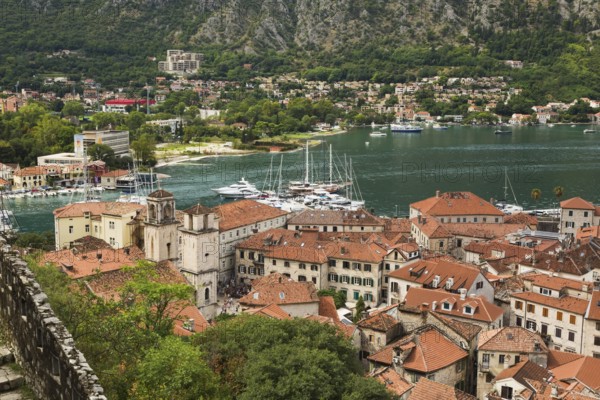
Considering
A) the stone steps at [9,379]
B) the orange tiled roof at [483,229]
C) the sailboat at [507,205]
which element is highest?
the stone steps at [9,379]

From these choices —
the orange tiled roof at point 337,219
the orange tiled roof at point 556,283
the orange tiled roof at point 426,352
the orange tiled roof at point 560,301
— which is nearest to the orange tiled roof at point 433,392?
the orange tiled roof at point 426,352

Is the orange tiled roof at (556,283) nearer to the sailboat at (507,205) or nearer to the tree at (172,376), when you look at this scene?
the tree at (172,376)

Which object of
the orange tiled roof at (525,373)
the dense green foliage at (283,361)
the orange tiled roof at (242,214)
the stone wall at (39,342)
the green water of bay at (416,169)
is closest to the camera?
the stone wall at (39,342)

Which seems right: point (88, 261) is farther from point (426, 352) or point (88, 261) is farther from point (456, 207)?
point (456, 207)

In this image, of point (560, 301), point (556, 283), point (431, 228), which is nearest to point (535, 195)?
point (431, 228)

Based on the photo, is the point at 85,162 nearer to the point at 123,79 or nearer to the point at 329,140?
the point at 329,140

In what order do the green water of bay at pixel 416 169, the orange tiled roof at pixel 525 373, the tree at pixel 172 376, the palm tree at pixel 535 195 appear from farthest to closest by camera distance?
the green water of bay at pixel 416 169, the palm tree at pixel 535 195, the orange tiled roof at pixel 525 373, the tree at pixel 172 376
